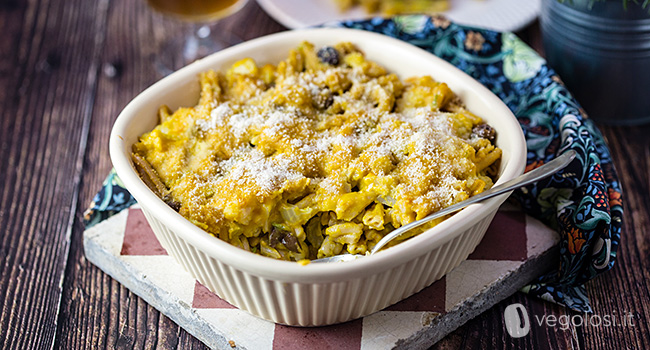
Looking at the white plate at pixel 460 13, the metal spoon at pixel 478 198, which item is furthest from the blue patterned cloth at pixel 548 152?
the white plate at pixel 460 13

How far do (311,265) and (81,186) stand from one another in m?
1.32

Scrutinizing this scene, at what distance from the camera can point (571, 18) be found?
8.57ft

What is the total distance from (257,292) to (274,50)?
0.96 m

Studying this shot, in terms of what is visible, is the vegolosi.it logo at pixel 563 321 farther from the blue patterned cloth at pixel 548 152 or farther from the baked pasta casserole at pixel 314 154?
the baked pasta casserole at pixel 314 154

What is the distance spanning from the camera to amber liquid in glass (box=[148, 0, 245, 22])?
3.01m

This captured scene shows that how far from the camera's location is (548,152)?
2.37 meters

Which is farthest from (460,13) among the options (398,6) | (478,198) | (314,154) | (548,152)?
(478,198)

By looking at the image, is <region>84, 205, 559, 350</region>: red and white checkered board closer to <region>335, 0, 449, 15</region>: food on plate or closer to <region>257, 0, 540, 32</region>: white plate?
<region>257, 0, 540, 32</region>: white plate

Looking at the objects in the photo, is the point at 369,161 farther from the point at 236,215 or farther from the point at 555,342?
the point at 555,342

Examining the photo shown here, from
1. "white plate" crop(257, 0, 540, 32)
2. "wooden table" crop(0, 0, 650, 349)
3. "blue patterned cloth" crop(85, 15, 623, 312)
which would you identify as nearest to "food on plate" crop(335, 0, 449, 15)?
"white plate" crop(257, 0, 540, 32)

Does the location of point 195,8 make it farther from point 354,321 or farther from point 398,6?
point 354,321

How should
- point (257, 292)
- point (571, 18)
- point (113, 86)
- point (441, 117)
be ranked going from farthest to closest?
point (113, 86) → point (571, 18) → point (441, 117) → point (257, 292)

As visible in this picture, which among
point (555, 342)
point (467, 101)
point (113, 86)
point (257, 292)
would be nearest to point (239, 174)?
point (257, 292)

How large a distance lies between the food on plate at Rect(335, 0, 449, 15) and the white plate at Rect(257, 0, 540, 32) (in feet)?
0.10
